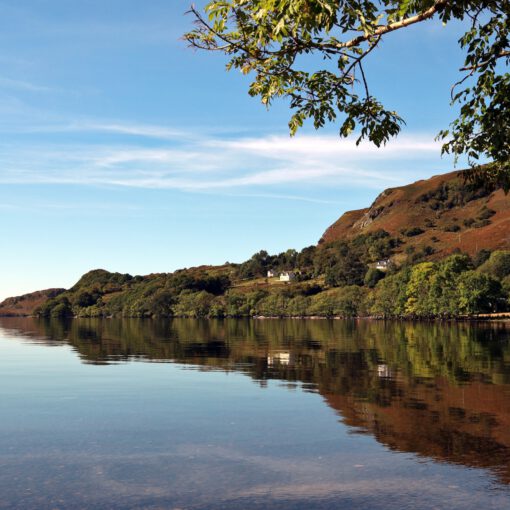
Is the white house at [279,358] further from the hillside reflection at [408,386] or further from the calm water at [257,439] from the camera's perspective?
the calm water at [257,439]

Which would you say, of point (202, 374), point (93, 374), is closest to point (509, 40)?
point (202, 374)

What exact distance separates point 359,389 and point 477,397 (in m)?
6.30

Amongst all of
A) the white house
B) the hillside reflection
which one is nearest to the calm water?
the hillside reflection

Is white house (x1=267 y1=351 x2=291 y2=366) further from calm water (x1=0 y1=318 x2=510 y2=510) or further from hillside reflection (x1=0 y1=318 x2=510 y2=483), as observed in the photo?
calm water (x1=0 y1=318 x2=510 y2=510)

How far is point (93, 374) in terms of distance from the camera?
43.6m

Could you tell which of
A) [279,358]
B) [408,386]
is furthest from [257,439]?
[279,358]

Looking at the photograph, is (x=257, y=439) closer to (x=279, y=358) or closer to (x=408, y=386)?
(x=408, y=386)

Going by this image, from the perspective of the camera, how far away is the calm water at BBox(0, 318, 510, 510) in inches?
617

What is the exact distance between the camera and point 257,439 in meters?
22.1

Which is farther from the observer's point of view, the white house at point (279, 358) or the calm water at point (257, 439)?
the white house at point (279, 358)

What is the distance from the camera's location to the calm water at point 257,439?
15.7 m

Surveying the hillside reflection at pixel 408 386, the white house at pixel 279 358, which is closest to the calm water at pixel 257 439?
the hillside reflection at pixel 408 386

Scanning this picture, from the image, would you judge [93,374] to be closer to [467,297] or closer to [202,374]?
[202,374]

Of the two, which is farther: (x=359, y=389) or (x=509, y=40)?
(x=359, y=389)
